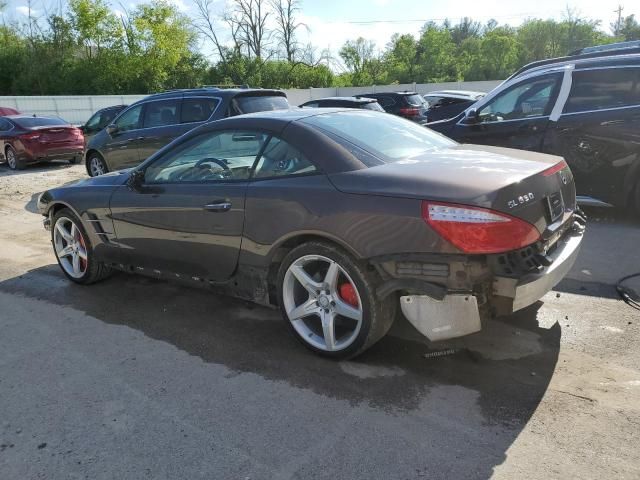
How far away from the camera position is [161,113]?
932cm

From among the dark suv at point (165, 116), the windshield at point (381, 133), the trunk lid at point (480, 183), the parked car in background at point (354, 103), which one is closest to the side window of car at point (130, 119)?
the dark suv at point (165, 116)

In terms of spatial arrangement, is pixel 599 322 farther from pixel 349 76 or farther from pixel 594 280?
pixel 349 76

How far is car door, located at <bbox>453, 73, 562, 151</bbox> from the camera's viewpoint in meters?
6.39

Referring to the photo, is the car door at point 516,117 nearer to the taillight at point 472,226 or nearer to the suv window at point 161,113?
the taillight at point 472,226

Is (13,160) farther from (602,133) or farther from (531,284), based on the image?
(531,284)

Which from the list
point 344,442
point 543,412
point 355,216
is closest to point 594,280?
point 543,412

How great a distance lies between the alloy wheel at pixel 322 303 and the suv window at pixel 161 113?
21.2ft

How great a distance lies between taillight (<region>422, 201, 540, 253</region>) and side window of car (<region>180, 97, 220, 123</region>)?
641 centimetres

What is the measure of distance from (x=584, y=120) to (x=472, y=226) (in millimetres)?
4142

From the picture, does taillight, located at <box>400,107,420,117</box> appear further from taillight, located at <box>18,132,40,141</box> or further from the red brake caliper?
the red brake caliper

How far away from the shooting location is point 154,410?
2.95 metres

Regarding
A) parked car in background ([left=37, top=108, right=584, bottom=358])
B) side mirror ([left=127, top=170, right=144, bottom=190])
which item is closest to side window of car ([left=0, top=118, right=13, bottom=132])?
parked car in background ([left=37, top=108, right=584, bottom=358])

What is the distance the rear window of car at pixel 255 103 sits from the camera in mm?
8383

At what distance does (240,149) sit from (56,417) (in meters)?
2.03
